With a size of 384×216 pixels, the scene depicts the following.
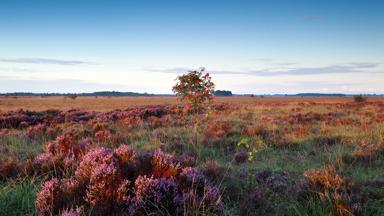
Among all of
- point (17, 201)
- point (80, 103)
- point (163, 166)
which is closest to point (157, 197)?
point (163, 166)

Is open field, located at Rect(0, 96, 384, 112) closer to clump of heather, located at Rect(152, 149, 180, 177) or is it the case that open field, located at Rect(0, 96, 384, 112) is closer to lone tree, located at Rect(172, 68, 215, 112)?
lone tree, located at Rect(172, 68, 215, 112)

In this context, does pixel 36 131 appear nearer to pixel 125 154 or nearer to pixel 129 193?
pixel 125 154

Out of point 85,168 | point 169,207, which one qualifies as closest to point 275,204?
point 169,207

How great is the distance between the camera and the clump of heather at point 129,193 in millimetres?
3748

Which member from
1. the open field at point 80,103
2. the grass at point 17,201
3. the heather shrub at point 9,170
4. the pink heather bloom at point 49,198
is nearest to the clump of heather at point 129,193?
the pink heather bloom at point 49,198

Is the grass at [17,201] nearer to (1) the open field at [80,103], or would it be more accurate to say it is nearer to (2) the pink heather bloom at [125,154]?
(2) the pink heather bloom at [125,154]

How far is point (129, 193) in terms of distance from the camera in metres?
3.98

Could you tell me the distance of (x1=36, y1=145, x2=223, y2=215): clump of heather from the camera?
3.75 meters

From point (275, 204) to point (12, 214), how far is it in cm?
338

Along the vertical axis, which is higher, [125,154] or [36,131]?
[125,154]

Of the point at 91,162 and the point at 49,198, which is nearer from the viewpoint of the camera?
the point at 49,198

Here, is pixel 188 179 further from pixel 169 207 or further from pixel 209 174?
pixel 209 174

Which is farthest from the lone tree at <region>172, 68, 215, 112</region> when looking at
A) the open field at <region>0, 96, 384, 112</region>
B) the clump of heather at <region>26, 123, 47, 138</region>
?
the open field at <region>0, 96, 384, 112</region>

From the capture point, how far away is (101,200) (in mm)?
3785
